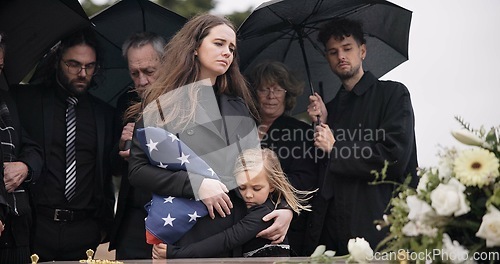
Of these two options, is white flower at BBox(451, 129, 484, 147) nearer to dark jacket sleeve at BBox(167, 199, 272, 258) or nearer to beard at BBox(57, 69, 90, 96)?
dark jacket sleeve at BBox(167, 199, 272, 258)

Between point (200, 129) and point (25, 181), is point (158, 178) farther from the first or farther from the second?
point (25, 181)

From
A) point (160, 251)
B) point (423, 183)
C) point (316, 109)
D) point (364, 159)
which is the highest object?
point (316, 109)

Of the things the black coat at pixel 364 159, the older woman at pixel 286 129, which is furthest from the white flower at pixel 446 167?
the older woman at pixel 286 129

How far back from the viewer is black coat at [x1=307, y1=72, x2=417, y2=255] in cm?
579

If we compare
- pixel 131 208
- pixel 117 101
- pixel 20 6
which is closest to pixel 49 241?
pixel 131 208

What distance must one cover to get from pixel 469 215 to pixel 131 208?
3.37 m

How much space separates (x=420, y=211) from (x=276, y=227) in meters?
2.35

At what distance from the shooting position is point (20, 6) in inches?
242

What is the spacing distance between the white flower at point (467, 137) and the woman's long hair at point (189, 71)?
2506 mm

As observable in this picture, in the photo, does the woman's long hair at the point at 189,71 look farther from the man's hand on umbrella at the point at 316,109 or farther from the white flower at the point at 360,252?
the white flower at the point at 360,252

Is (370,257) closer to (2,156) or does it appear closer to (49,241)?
(2,156)

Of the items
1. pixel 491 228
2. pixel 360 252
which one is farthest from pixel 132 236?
pixel 491 228

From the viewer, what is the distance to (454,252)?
2.87m

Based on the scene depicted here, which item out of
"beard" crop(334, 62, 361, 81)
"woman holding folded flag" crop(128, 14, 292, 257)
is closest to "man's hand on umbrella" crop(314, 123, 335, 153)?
"beard" crop(334, 62, 361, 81)
